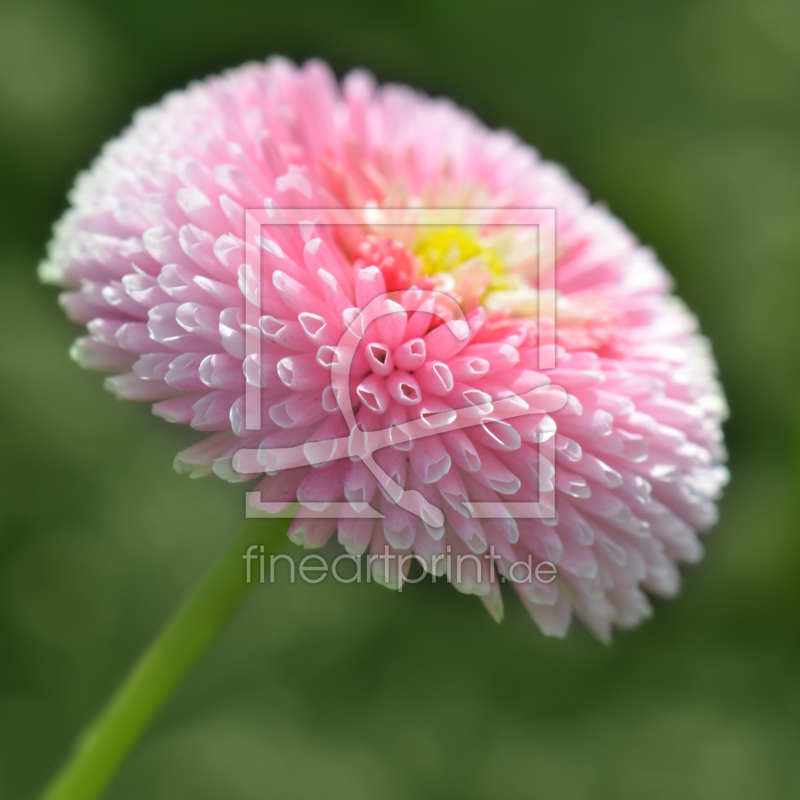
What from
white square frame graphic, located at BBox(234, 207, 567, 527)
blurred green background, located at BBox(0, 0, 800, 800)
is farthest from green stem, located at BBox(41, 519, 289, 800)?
blurred green background, located at BBox(0, 0, 800, 800)

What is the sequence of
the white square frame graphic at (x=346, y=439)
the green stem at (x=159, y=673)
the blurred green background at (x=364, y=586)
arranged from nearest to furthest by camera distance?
the white square frame graphic at (x=346, y=439), the green stem at (x=159, y=673), the blurred green background at (x=364, y=586)

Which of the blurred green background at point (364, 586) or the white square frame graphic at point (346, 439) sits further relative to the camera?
the blurred green background at point (364, 586)

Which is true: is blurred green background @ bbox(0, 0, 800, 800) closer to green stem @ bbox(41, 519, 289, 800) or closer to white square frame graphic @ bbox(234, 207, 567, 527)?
green stem @ bbox(41, 519, 289, 800)

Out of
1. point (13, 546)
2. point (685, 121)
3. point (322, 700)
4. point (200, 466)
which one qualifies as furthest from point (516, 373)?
point (685, 121)

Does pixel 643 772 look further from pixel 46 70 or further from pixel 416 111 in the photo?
pixel 46 70

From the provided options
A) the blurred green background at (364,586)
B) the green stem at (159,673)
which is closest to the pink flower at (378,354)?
the green stem at (159,673)

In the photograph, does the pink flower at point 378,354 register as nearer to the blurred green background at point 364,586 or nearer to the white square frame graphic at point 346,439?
the white square frame graphic at point 346,439
